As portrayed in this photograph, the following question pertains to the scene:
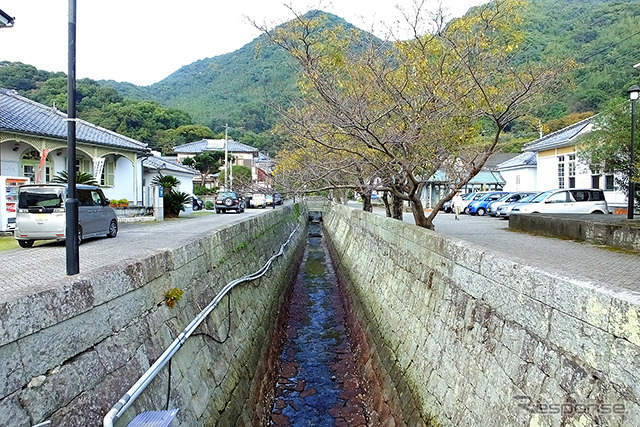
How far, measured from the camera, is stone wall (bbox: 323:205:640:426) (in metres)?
2.81

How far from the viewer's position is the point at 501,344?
13.9 feet

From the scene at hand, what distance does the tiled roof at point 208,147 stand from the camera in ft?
229

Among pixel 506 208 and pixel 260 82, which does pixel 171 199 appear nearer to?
pixel 260 82

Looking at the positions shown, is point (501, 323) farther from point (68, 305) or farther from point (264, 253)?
point (264, 253)

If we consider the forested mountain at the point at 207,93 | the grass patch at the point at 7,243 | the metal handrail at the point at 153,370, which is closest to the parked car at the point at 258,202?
the forested mountain at the point at 207,93

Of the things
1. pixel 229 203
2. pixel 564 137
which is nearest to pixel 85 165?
pixel 229 203

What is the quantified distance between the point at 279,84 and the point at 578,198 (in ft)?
56.0

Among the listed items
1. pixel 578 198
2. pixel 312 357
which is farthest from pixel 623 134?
pixel 312 357

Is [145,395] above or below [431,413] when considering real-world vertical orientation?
above

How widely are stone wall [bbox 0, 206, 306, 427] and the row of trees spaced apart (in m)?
3.62

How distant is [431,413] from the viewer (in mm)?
5340

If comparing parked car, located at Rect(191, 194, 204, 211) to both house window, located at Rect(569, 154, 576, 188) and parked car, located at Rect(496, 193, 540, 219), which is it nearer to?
parked car, located at Rect(496, 193, 540, 219)

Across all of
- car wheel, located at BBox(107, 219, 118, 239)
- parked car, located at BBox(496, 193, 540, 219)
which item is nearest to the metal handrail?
car wheel, located at BBox(107, 219, 118, 239)

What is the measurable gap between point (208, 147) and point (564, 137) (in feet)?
182
